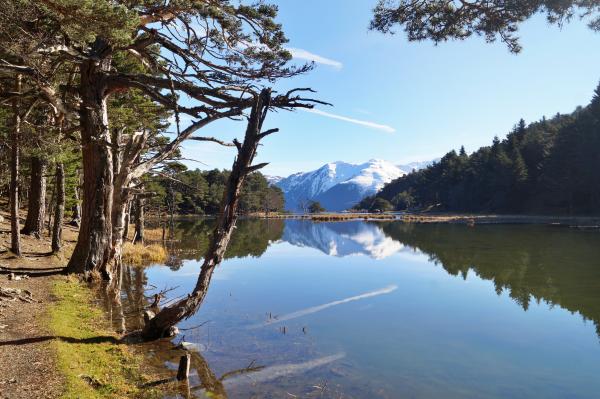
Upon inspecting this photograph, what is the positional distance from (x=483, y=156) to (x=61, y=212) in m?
102

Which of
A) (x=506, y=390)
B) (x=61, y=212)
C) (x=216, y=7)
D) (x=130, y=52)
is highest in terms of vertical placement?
(x=216, y=7)

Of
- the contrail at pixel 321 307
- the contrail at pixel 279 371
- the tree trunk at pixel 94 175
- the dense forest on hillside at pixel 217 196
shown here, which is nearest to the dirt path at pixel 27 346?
the tree trunk at pixel 94 175

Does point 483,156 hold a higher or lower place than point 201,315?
higher

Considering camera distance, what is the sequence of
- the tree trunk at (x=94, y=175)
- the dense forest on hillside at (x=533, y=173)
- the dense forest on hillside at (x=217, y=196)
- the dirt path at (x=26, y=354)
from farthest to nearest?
the dense forest on hillside at (x=217, y=196), the dense forest on hillside at (x=533, y=173), the tree trunk at (x=94, y=175), the dirt path at (x=26, y=354)

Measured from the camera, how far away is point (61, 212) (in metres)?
16.5

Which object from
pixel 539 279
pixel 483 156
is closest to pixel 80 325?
pixel 539 279

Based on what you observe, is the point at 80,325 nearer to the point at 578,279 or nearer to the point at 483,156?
the point at 578,279

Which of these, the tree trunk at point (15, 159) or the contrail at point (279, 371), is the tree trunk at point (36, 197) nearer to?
the tree trunk at point (15, 159)

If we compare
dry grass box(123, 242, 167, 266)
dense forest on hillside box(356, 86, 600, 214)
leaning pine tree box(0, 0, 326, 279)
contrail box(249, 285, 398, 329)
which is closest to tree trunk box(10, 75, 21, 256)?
leaning pine tree box(0, 0, 326, 279)

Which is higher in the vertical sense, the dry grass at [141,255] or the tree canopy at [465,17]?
the tree canopy at [465,17]

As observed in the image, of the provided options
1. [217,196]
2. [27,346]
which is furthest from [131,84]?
[217,196]

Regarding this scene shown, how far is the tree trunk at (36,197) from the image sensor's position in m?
18.7

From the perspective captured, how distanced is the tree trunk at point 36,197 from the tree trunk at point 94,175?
19.6ft

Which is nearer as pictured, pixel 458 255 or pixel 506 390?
pixel 506 390
